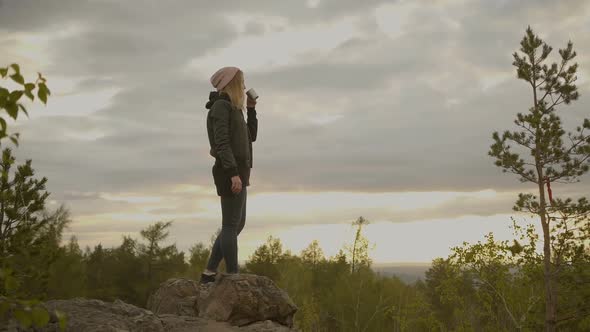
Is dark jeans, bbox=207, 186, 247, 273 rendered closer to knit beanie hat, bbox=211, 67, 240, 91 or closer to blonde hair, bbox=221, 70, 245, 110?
blonde hair, bbox=221, 70, 245, 110

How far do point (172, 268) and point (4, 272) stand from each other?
31.9 meters

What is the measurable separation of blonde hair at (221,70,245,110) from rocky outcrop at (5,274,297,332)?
87.0 inches

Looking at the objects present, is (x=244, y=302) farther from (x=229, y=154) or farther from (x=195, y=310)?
(x=229, y=154)

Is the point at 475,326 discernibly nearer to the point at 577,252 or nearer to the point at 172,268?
the point at 577,252

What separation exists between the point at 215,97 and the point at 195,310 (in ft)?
9.18

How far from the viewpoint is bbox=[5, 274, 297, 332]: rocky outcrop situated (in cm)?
638

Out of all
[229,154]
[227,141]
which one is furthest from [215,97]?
A: [229,154]

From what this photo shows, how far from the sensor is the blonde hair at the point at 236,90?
7.64 metres

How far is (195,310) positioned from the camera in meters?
7.78

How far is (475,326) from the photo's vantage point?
56.9 feet

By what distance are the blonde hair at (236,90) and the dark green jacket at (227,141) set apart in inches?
2.6

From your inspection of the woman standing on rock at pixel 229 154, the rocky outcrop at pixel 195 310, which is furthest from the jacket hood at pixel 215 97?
the rocky outcrop at pixel 195 310

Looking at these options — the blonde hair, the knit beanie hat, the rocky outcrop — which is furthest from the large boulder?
the knit beanie hat

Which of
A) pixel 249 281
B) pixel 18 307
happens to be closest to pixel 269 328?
pixel 249 281
